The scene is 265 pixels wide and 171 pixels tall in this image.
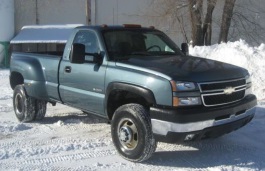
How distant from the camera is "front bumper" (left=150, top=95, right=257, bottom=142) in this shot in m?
4.76

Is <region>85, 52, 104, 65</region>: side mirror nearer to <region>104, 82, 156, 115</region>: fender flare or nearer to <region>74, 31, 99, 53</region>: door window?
<region>74, 31, 99, 53</region>: door window

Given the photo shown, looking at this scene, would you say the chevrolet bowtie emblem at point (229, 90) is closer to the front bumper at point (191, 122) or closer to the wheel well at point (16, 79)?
the front bumper at point (191, 122)

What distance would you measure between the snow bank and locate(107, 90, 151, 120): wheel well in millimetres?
4950

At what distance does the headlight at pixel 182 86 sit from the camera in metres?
4.76

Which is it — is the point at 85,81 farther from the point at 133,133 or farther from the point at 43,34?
the point at 43,34

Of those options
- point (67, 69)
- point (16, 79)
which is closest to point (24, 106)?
point (16, 79)

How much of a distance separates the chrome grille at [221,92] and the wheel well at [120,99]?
77cm

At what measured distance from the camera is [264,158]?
548 cm

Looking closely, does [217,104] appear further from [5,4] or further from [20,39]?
[5,4]

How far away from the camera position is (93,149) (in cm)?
588

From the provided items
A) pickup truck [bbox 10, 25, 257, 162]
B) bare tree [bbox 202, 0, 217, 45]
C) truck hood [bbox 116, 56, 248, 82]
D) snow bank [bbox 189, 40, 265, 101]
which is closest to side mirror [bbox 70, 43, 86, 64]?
pickup truck [bbox 10, 25, 257, 162]

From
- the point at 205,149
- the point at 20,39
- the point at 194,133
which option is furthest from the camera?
the point at 20,39

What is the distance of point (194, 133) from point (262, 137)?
7.04ft

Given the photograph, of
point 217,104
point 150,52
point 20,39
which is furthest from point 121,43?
point 20,39
